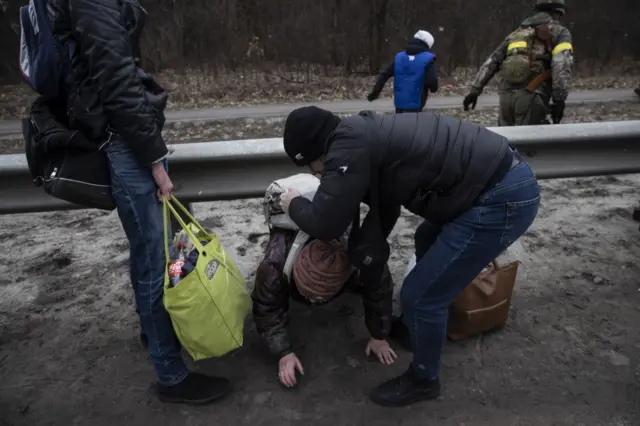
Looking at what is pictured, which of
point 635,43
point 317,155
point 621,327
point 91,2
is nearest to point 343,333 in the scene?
point 317,155

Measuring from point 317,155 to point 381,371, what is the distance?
120cm

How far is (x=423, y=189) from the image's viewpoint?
7.15 ft

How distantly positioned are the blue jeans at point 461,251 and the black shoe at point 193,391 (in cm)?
96

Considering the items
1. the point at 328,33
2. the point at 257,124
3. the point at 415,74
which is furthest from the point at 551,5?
the point at 328,33

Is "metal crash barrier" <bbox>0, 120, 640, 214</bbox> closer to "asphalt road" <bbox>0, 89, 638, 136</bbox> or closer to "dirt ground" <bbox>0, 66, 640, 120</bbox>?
"asphalt road" <bbox>0, 89, 638, 136</bbox>

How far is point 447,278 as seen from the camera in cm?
229

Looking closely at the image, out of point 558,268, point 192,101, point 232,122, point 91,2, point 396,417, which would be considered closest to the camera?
point 91,2

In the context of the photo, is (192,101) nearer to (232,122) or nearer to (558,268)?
(232,122)

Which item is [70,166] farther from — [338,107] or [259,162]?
[338,107]

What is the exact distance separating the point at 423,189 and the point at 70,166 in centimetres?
147

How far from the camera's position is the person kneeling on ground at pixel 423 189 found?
207cm

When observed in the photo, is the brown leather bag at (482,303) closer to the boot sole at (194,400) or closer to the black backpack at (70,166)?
the boot sole at (194,400)

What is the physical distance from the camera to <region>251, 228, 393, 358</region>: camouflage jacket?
2646mm

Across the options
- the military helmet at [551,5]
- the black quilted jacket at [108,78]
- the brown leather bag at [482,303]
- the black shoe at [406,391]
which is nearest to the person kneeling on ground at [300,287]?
the black shoe at [406,391]
